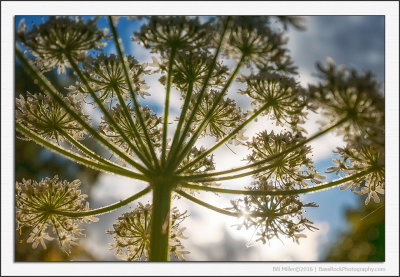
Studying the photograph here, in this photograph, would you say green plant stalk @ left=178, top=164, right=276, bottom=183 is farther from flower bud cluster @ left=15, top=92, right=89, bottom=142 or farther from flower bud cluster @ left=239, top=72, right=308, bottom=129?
flower bud cluster @ left=15, top=92, right=89, bottom=142

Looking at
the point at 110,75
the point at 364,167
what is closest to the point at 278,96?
the point at 364,167

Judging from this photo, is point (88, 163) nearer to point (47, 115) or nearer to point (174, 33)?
point (47, 115)

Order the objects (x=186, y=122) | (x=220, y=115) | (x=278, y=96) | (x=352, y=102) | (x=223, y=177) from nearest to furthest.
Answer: (x=352, y=102) < (x=223, y=177) < (x=278, y=96) < (x=186, y=122) < (x=220, y=115)

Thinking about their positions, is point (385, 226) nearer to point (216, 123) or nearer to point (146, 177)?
point (216, 123)

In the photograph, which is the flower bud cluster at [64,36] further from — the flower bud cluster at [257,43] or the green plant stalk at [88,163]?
the flower bud cluster at [257,43]

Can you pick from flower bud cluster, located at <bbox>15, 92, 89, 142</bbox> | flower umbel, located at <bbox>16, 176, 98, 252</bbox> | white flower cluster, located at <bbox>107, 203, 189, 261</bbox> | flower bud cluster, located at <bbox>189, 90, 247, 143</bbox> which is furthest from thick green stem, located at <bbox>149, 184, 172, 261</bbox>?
flower bud cluster, located at <bbox>15, 92, 89, 142</bbox>

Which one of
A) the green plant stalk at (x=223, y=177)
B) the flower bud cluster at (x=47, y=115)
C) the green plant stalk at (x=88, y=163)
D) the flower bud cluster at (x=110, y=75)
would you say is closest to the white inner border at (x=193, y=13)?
the flower bud cluster at (x=47, y=115)

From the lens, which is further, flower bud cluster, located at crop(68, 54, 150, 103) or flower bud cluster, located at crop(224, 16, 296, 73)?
flower bud cluster, located at crop(68, 54, 150, 103)
